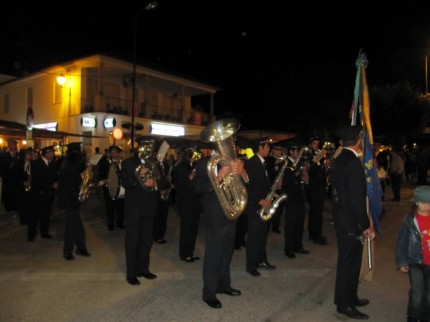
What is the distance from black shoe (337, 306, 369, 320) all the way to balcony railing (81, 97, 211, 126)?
2378 cm

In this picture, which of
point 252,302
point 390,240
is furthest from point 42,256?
point 390,240

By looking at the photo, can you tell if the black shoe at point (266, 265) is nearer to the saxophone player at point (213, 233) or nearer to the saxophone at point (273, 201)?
the saxophone at point (273, 201)

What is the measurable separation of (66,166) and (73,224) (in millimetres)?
1010

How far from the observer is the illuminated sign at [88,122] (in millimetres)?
25516

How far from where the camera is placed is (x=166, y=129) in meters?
31.5

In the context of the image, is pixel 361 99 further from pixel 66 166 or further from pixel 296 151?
pixel 66 166

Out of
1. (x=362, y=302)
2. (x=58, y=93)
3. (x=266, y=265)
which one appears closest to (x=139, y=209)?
(x=266, y=265)

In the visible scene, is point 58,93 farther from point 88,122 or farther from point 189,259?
point 189,259

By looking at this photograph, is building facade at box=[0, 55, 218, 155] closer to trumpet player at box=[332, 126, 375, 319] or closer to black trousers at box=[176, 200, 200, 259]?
black trousers at box=[176, 200, 200, 259]

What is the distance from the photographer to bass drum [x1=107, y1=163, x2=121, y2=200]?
9172 millimetres

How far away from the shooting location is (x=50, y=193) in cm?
864

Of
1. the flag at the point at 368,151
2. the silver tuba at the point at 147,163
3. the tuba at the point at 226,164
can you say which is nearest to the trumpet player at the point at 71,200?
the silver tuba at the point at 147,163

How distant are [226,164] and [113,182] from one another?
17.1 ft

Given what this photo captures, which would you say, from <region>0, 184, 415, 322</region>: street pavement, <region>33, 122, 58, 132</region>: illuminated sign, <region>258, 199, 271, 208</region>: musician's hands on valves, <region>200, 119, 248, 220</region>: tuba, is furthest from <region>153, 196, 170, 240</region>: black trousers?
<region>33, 122, 58, 132</region>: illuminated sign
